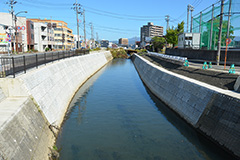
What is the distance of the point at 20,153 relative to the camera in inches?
306

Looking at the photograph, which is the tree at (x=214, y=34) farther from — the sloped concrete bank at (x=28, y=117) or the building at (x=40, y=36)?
the building at (x=40, y=36)

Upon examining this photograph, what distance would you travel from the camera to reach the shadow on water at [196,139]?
434 inches

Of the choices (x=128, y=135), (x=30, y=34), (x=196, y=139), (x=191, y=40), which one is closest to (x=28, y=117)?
(x=128, y=135)

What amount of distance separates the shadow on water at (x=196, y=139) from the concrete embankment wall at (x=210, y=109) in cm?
32

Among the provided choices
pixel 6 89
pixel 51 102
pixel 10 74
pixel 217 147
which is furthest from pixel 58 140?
pixel 217 147

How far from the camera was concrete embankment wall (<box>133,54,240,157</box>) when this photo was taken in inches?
427

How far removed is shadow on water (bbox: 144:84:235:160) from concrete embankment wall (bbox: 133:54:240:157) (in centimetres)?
32

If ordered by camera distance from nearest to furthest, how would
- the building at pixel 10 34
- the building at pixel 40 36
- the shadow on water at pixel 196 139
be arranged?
the shadow on water at pixel 196 139
the building at pixel 10 34
the building at pixel 40 36

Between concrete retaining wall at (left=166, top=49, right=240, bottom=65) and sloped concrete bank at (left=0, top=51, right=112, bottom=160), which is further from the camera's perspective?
concrete retaining wall at (left=166, top=49, right=240, bottom=65)

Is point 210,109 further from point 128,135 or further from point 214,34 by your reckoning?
point 214,34

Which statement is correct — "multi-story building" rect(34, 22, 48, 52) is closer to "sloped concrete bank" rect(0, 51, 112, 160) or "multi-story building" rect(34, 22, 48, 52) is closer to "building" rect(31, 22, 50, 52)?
"building" rect(31, 22, 50, 52)

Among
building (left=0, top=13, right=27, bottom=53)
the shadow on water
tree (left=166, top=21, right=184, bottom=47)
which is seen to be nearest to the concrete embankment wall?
the shadow on water

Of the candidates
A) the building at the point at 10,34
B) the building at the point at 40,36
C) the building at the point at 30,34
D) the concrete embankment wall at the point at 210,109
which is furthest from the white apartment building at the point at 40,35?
the concrete embankment wall at the point at 210,109

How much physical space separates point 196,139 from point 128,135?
4501 millimetres
